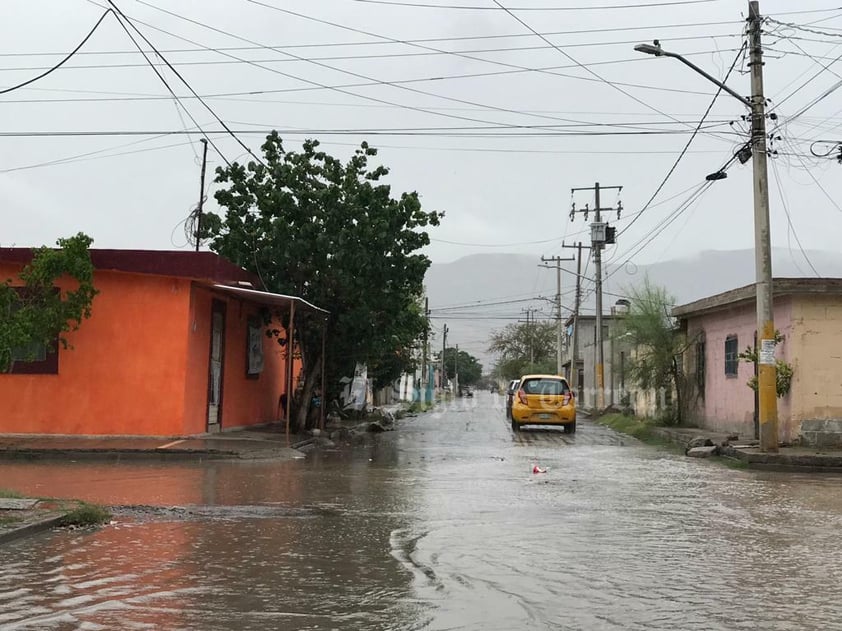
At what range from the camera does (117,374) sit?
669 inches

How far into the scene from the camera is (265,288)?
20.0m

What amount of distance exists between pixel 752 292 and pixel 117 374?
545 inches

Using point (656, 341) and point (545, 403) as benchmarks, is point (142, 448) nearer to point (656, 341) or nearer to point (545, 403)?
point (545, 403)

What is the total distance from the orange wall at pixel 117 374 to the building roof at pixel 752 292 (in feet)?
39.8

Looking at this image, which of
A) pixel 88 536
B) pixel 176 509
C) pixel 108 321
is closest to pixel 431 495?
pixel 176 509

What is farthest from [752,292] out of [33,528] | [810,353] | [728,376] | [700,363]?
[33,528]

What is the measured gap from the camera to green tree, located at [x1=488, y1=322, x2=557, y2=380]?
9588cm

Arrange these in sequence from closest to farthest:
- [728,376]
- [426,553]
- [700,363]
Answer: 1. [426,553]
2. [728,376]
3. [700,363]

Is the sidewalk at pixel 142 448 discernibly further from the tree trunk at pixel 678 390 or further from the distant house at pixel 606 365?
the distant house at pixel 606 365

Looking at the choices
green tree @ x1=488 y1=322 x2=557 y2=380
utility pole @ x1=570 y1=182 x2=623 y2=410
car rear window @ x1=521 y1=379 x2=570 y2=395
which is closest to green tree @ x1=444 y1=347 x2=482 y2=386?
green tree @ x1=488 y1=322 x2=557 y2=380

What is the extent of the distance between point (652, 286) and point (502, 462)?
13.3 meters

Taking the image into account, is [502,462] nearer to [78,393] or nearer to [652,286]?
[78,393]

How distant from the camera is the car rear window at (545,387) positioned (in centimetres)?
2483

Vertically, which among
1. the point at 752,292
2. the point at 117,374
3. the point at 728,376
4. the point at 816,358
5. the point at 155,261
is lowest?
the point at 117,374
